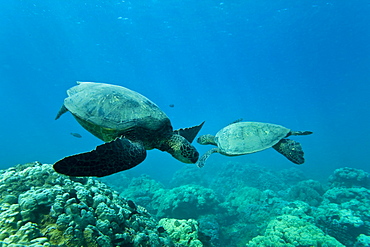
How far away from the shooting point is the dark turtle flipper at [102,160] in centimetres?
230

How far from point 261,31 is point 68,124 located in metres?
103

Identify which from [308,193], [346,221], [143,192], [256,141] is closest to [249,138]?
[256,141]

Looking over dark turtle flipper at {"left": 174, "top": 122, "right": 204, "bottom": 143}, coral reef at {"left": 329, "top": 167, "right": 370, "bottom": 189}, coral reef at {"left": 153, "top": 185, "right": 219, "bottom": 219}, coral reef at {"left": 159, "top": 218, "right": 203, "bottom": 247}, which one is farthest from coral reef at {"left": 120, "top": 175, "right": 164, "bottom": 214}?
coral reef at {"left": 329, "top": 167, "right": 370, "bottom": 189}

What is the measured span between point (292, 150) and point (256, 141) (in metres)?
1.08

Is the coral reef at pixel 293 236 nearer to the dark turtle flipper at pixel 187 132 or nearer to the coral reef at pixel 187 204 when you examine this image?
the coral reef at pixel 187 204

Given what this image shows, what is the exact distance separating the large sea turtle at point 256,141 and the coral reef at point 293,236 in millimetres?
A: 2548

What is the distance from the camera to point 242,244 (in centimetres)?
700

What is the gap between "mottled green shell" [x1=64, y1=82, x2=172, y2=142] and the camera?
3396 mm

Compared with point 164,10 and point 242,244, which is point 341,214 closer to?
point 242,244

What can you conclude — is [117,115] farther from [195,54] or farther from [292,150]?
[195,54]

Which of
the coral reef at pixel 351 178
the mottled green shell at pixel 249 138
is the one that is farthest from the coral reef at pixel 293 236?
the coral reef at pixel 351 178

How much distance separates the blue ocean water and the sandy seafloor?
60.4ft

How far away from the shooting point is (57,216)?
2760mm

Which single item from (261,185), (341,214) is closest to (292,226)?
(341,214)
